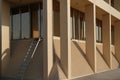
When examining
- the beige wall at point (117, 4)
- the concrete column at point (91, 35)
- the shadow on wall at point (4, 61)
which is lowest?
the shadow on wall at point (4, 61)

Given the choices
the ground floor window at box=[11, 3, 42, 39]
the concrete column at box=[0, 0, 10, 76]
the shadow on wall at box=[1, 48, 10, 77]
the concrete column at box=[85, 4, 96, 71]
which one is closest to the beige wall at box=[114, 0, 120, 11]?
the concrete column at box=[85, 4, 96, 71]

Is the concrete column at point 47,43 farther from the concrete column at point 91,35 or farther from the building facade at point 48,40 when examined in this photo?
the concrete column at point 91,35

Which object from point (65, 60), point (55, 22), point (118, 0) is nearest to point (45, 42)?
point (65, 60)

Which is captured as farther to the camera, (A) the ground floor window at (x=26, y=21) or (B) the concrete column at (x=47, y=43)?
(A) the ground floor window at (x=26, y=21)

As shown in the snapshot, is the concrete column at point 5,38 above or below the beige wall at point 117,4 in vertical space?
below

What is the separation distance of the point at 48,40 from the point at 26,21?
16.0 feet

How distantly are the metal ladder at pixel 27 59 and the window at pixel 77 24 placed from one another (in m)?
4.91

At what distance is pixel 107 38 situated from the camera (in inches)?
911

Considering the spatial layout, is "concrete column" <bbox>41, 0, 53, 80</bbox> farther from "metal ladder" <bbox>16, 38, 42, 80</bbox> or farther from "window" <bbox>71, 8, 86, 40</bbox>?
"window" <bbox>71, 8, 86, 40</bbox>

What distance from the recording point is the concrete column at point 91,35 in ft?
60.9

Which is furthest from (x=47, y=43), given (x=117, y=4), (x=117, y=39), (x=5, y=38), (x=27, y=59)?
(x=117, y=4)

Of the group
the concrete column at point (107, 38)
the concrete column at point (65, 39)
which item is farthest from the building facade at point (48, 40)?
the concrete column at point (107, 38)

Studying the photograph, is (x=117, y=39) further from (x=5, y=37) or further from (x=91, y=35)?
(x=5, y=37)

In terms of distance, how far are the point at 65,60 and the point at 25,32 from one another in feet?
15.3
